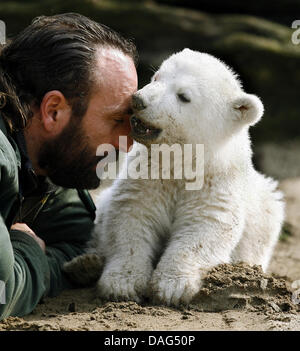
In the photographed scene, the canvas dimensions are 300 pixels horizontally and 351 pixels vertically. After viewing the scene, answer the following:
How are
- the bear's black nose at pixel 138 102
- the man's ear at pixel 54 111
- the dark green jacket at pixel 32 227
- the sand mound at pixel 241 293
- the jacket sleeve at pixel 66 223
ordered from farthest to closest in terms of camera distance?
the jacket sleeve at pixel 66 223 < the man's ear at pixel 54 111 < the bear's black nose at pixel 138 102 < the sand mound at pixel 241 293 < the dark green jacket at pixel 32 227

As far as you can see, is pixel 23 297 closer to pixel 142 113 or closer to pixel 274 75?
pixel 142 113

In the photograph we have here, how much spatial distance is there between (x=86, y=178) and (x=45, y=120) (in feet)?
1.57

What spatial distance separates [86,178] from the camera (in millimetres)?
3914

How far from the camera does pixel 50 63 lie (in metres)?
3.73

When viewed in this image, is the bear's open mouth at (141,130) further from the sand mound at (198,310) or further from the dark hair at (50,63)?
the sand mound at (198,310)

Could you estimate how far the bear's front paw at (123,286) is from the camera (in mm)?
3533

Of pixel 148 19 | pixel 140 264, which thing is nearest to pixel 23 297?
pixel 140 264

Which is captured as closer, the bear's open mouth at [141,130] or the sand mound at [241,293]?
→ the sand mound at [241,293]

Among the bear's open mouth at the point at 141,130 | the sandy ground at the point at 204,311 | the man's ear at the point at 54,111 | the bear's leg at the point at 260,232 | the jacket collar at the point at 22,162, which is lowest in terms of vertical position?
the sandy ground at the point at 204,311

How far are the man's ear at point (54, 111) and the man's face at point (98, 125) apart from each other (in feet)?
0.14

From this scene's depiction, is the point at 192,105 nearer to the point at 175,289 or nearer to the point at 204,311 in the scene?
the point at 175,289

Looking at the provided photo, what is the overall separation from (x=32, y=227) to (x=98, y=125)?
0.98 m

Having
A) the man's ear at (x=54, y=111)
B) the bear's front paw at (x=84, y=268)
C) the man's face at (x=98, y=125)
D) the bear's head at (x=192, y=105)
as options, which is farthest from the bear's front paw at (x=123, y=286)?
the man's ear at (x=54, y=111)

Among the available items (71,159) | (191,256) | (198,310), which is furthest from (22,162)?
(198,310)
